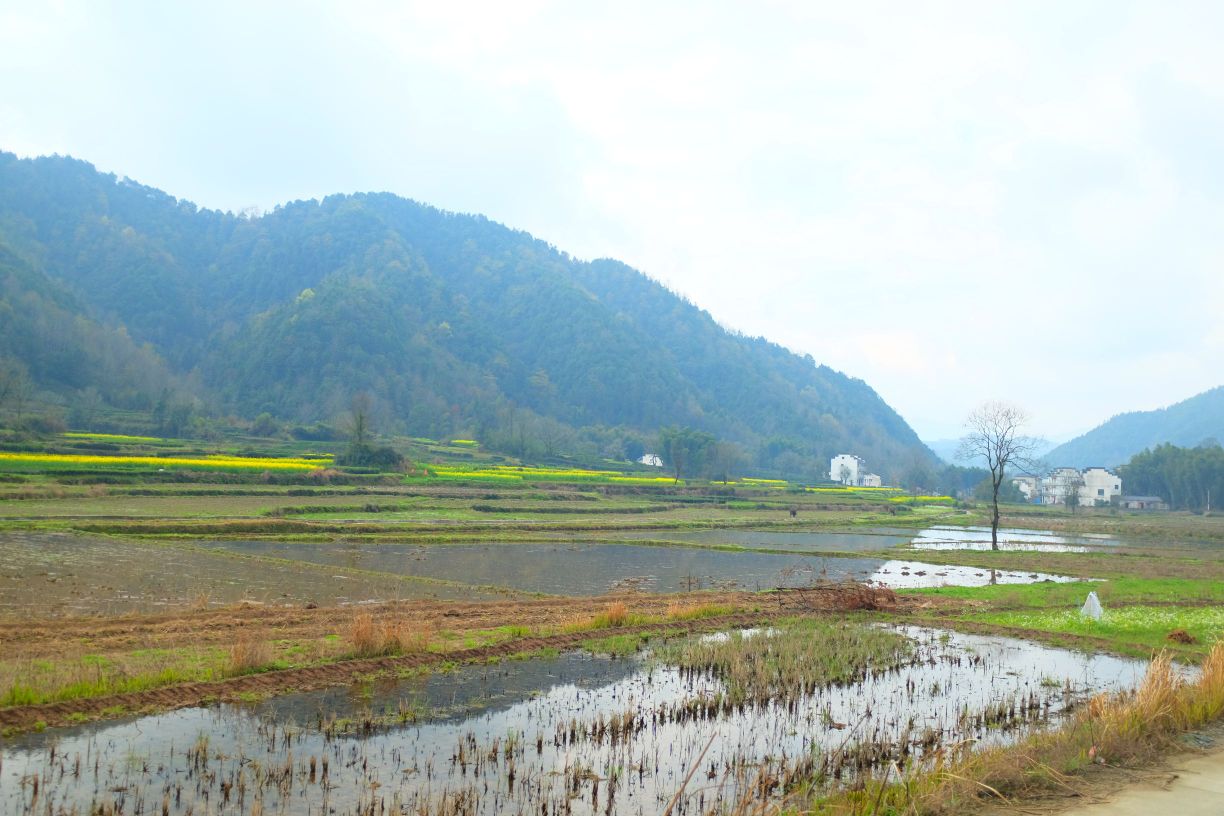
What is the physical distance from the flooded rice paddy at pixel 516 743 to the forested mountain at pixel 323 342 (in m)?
95.5

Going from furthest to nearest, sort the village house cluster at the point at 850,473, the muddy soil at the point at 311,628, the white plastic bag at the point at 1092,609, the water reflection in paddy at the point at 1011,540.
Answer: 1. the village house cluster at the point at 850,473
2. the water reflection in paddy at the point at 1011,540
3. the white plastic bag at the point at 1092,609
4. the muddy soil at the point at 311,628

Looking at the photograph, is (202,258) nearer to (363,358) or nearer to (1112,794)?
(363,358)

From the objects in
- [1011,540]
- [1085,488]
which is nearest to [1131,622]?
[1011,540]

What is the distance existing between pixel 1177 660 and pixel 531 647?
13.0 m

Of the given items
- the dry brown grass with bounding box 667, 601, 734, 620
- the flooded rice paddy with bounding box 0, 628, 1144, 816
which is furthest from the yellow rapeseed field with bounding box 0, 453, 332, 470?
the flooded rice paddy with bounding box 0, 628, 1144, 816

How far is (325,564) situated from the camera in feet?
85.9

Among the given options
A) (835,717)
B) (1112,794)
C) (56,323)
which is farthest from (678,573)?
(56,323)

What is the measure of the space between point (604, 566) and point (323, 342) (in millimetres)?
126917

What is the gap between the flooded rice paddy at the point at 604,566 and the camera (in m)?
26.0

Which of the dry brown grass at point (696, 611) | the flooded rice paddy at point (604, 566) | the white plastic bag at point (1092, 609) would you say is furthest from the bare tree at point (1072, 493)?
the dry brown grass at point (696, 611)

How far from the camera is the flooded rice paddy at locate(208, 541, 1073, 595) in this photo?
2600cm

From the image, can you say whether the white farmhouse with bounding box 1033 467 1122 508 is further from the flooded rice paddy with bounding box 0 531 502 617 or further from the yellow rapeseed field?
the flooded rice paddy with bounding box 0 531 502 617

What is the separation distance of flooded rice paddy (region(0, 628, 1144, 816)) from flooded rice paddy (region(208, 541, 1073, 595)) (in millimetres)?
11977

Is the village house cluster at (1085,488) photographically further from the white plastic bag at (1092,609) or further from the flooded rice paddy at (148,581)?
→ the flooded rice paddy at (148,581)
